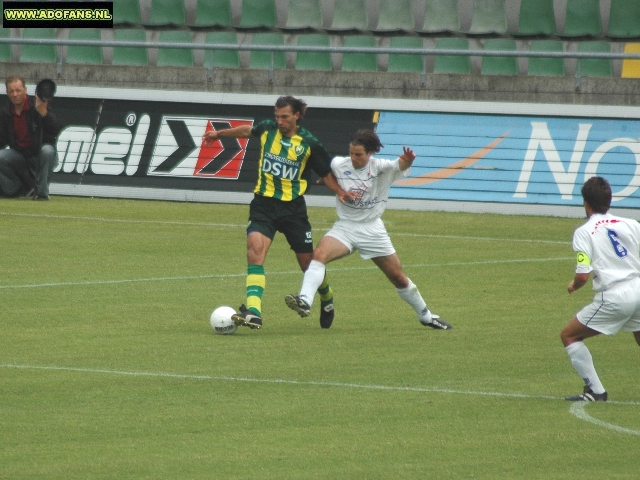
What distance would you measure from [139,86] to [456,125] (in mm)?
6853

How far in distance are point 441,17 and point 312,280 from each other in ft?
56.5

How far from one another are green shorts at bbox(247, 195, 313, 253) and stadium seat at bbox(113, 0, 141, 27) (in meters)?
17.9

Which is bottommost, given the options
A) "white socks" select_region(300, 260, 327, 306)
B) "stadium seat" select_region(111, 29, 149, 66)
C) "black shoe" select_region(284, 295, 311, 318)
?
"black shoe" select_region(284, 295, 311, 318)

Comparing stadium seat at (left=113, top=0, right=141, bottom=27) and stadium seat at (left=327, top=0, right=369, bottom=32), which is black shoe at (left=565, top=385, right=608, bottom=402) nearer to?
stadium seat at (left=327, top=0, right=369, bottom=32)

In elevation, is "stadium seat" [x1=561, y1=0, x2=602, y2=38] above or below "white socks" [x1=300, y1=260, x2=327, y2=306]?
above

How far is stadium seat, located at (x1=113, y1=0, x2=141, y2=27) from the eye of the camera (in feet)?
90.8

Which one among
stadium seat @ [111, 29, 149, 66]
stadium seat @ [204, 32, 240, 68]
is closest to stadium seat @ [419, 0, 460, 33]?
stadium seat @ [204, 32, 240, 68]

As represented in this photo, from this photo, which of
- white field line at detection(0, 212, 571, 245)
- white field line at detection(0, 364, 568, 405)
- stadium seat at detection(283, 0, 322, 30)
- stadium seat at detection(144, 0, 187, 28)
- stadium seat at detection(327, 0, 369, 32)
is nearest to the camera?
white field line at detection(0, 364, 568, 405)

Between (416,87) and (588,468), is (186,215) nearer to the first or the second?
(416,87)

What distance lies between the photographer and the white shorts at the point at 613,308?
297 inches

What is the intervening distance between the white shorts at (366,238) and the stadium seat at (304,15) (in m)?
16.5

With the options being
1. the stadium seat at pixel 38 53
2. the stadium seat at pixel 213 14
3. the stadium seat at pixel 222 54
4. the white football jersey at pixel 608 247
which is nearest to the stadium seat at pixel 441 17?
the stadium seat at pixel 222 54

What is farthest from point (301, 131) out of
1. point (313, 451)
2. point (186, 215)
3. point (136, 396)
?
point (186, 215)

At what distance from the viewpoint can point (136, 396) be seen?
24.9 feet
